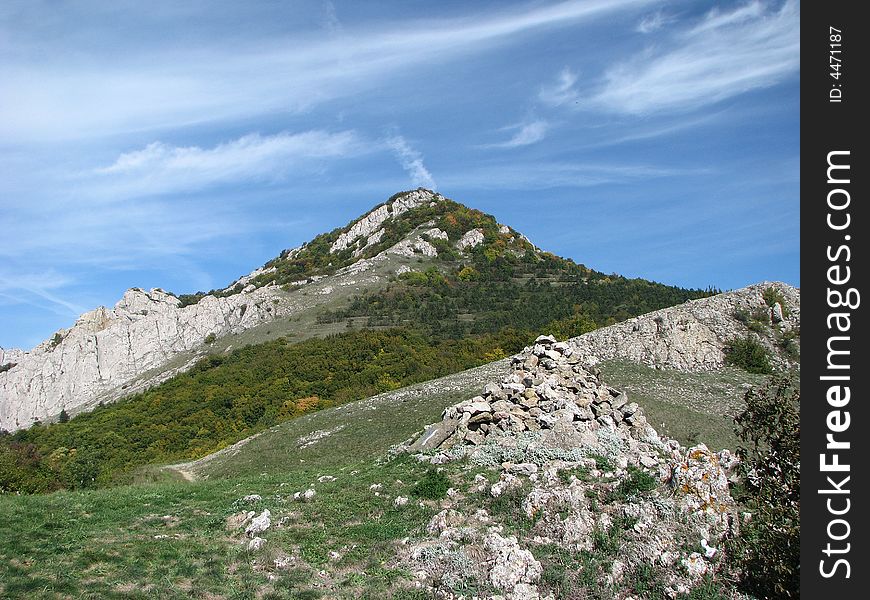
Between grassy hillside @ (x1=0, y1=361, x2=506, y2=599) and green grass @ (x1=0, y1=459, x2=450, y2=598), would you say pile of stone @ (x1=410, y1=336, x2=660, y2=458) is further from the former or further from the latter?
green grass @ (x1=0, y1=459, x2=450, y2=598)

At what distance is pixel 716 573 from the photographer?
950 cm

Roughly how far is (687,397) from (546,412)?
53.5ft

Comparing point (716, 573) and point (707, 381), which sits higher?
point (707, 381)

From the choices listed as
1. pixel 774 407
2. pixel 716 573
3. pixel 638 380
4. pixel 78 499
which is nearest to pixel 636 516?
pixel 716 573

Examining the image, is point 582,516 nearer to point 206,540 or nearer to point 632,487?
point 632,487

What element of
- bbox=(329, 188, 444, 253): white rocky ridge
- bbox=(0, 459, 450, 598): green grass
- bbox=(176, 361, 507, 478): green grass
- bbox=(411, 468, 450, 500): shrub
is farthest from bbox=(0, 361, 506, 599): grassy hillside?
bbox=(329, 188, 444, 253): white rocky ridge

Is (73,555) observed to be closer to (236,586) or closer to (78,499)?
(236,586)

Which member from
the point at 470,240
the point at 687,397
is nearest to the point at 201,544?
the point at 687,397

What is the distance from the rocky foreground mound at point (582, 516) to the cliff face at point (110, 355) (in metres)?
76.1

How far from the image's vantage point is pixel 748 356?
3638cm

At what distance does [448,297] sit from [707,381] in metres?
66.0

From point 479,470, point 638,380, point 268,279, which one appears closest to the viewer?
point 479,470

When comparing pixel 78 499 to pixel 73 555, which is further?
pixel 78 499

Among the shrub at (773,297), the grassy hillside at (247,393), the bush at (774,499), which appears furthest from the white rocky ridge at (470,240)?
the bush at (774,499)
